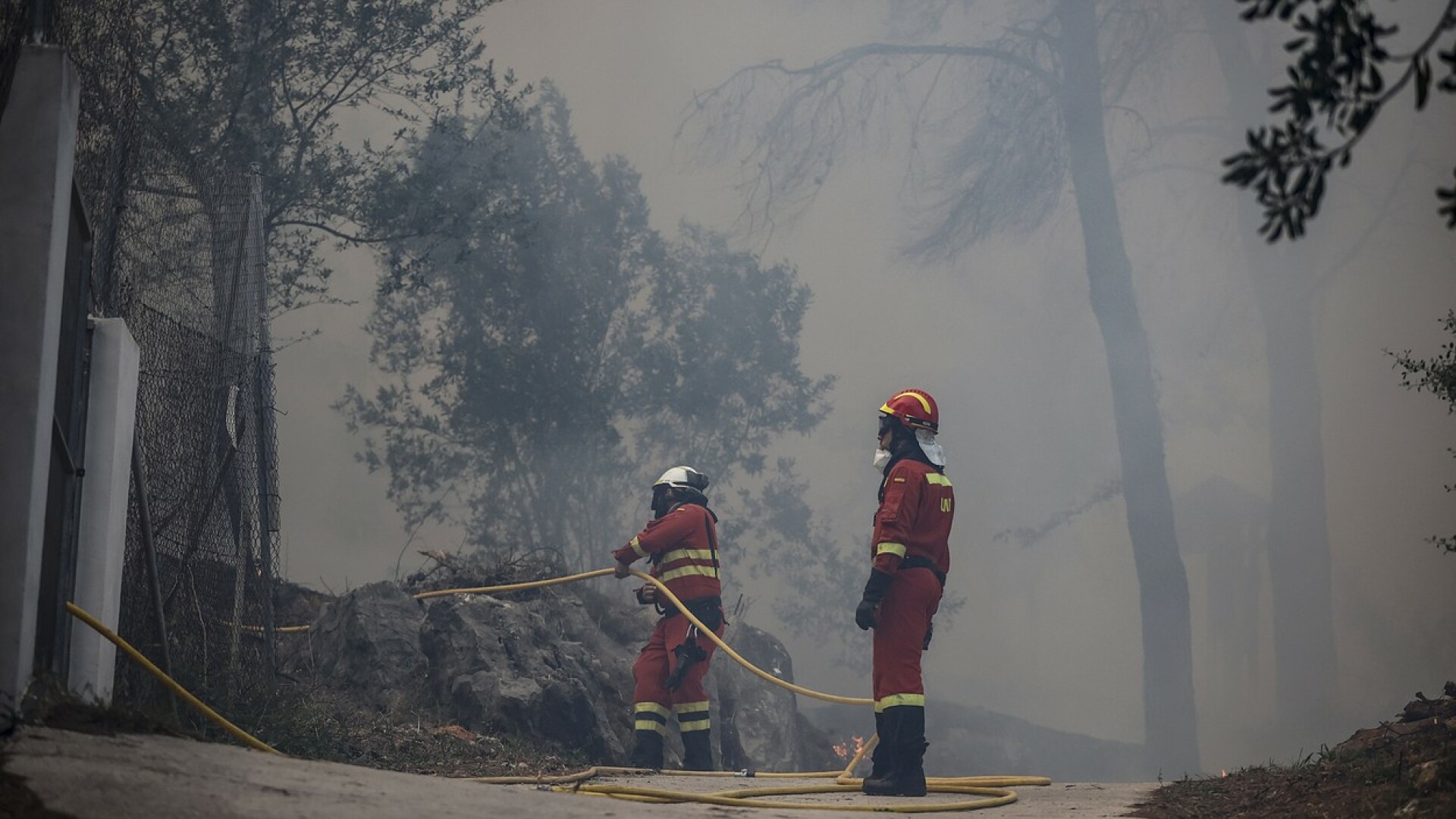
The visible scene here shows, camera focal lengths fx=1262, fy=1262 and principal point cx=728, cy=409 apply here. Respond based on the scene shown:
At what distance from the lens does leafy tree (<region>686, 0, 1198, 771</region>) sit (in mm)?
21875

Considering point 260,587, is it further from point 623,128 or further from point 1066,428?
point 1066,428

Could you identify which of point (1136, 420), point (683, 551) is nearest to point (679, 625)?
point (683, 551)

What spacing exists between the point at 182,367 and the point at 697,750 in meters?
4.15

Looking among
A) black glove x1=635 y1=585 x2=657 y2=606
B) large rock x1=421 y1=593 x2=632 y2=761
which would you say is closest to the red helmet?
black glove x1=635 y1=585 x2=657 y2=606

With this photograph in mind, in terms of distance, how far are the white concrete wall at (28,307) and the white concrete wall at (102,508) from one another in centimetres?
57

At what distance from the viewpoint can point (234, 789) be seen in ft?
11.0

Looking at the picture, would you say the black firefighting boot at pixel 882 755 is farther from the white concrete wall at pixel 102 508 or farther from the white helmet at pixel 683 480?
the white concrete wall at pixel 102 508

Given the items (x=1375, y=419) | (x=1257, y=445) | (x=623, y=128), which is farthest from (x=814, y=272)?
(x=1375, y=419)

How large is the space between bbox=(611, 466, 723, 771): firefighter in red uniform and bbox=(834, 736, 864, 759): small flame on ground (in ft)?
15.6

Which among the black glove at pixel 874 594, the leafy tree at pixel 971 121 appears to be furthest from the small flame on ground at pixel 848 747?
the leafy tree at pixel 971 121

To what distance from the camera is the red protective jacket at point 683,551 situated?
8.58 m

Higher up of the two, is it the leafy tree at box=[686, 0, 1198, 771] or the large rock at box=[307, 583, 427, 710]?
the leafy tree at box=[686, 0, 1198, 771]

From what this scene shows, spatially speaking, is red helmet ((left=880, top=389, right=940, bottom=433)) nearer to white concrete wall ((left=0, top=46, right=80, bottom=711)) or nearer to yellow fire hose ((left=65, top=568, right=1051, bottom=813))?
yellow fire hose ((left=65, top=568, right=1051, bottom=813))

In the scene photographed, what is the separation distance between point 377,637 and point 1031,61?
56.3ft
